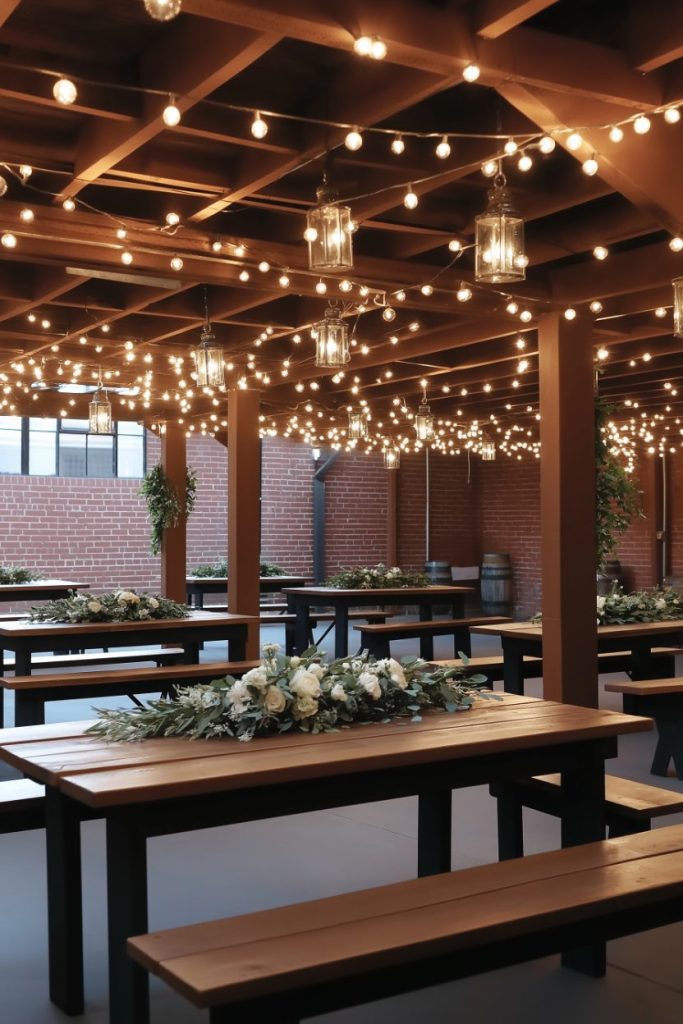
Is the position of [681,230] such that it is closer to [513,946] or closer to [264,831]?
[513,946]

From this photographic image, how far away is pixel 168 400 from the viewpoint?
11.5m

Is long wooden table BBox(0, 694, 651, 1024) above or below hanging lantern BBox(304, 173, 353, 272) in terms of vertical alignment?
below

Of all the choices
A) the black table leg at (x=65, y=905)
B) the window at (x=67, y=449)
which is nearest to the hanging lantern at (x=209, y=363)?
the black table leg at (x=65, y=905)

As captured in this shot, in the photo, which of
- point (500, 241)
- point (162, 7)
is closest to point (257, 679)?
point (500, 241)

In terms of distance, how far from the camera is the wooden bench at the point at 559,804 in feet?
12.6

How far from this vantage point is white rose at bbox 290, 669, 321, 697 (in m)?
3.53

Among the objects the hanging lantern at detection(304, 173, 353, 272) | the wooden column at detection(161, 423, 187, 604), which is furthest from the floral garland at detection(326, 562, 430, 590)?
the hanging lantern at detection(304, 173, 353, 272)

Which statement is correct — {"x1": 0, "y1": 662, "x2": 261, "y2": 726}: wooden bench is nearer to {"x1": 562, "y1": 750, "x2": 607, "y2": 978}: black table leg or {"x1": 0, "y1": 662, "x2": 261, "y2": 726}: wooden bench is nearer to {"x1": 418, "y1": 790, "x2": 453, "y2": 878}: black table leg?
{"x1": 418, "y1": 790, "x2": 453, "y2": 878}: black table leg

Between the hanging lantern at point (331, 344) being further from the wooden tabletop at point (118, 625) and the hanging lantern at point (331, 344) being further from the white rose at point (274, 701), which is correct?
the wooden tabletop at point (118, 625)

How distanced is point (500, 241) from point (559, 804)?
1.99 metres

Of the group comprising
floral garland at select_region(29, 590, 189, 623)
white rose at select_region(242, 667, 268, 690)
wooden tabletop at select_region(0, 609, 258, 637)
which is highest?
white rose at select_region(242, 667, 268, 690)

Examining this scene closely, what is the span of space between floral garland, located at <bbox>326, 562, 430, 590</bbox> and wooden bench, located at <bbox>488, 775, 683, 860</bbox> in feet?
22.6

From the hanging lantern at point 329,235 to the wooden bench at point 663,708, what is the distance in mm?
3001

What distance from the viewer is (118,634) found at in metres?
7.34
